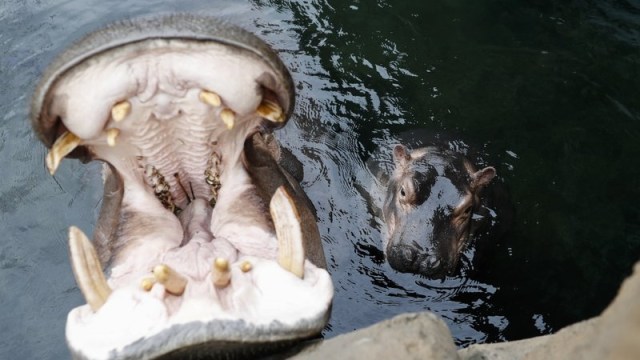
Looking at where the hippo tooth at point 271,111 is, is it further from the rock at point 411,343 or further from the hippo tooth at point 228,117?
the rock at point 411,343

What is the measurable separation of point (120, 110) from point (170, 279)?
2.09 ft

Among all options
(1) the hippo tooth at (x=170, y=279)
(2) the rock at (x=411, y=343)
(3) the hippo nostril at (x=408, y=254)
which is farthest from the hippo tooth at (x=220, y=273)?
(3) the hippo nostril at (x=408, y=254)

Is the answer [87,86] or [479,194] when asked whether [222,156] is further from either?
[479,194]

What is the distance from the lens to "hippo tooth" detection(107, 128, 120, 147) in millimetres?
2629

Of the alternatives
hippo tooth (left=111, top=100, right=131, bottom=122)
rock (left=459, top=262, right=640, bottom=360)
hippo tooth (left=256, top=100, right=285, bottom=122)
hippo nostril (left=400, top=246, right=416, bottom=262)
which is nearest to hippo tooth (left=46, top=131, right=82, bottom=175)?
hippo tooth (left=111, top=100, right=131, bottom=122)

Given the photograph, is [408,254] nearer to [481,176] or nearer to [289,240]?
[481,176]

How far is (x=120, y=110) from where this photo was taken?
2.56m

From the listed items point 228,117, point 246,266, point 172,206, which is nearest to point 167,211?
point 172,206

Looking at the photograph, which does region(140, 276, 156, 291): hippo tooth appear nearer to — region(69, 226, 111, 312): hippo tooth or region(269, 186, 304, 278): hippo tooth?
region(69, 226, 111, 312): hippo tooth

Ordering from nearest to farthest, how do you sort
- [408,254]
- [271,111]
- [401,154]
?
[271,111] < [408,254] < [401,154]

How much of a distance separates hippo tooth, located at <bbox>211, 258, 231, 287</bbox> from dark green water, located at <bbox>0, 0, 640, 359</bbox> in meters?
2.10

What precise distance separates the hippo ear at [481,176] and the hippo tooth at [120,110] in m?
3.11

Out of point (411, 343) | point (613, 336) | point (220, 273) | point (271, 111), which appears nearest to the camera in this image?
point (613, 336)

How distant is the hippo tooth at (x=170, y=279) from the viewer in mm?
2318
